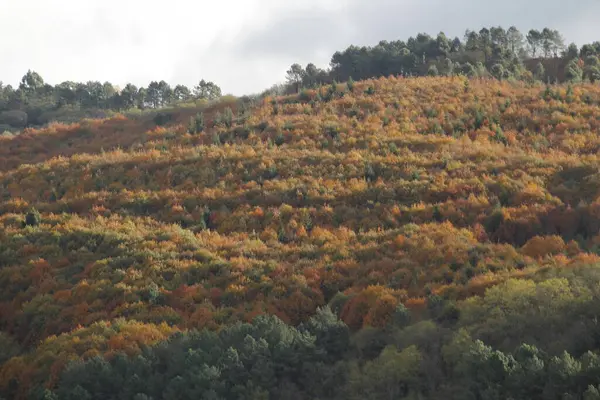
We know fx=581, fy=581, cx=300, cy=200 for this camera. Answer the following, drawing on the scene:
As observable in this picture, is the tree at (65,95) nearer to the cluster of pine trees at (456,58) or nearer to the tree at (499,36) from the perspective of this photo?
the cluster of pine trees at (456,58)

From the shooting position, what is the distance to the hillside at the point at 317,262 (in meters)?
14.8

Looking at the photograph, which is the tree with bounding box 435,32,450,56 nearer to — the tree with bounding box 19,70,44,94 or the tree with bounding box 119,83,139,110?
the tree with bounding box 119,83,139,110

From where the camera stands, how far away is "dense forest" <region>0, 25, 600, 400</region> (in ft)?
48.5

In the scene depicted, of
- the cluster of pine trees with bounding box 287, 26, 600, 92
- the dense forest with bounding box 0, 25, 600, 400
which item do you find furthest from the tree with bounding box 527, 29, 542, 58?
the dense forest with bounding box 0, 25, 600, 400

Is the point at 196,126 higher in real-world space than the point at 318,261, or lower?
higher

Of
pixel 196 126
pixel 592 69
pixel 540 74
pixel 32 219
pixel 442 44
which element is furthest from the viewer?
pixel 442 44

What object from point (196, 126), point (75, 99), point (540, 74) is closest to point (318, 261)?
point (196, 126)

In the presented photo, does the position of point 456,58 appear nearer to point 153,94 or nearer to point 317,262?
point 153,94

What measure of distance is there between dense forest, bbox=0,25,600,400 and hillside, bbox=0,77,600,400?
3.1 inches

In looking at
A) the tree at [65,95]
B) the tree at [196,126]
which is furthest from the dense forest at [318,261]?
the tree at [65,95]

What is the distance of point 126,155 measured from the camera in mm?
40625

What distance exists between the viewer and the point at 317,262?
22875 mm

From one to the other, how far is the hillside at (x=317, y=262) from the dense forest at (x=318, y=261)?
8 centimetres

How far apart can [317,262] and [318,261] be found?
11cm
